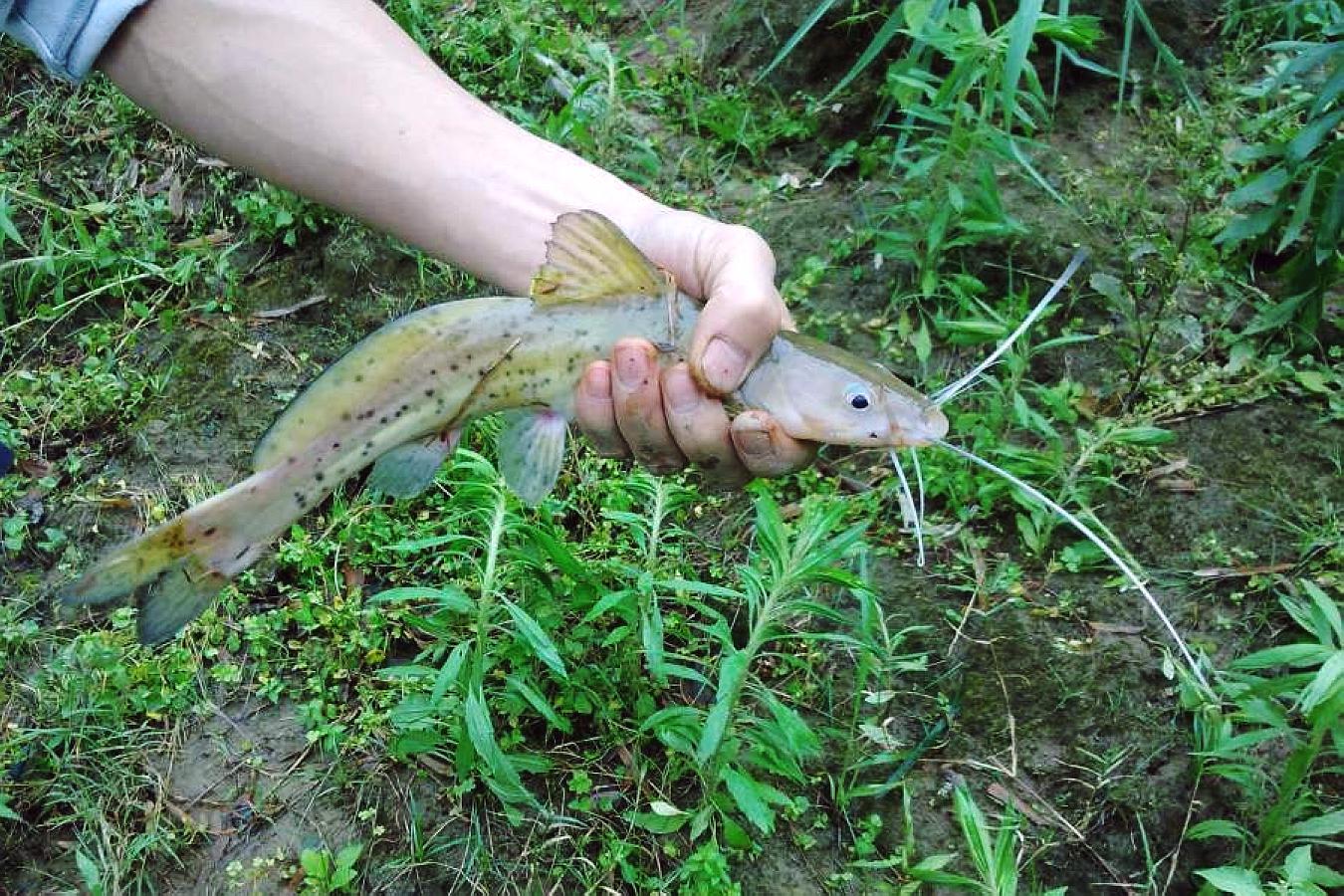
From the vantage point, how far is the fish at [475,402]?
82.0 inches

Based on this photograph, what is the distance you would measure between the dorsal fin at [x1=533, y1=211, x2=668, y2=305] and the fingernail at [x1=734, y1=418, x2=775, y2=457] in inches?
12.2

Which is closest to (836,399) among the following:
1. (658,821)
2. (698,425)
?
(698,425)

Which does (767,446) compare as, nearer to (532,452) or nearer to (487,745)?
(532,452)

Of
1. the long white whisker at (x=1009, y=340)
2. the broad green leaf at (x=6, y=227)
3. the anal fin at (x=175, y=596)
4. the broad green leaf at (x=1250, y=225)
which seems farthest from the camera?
the broad green leaf at (x=6, y=227)

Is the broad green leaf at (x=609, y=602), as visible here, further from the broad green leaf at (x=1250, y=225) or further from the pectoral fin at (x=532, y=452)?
the broad green leaf at (x=1250, y=225)

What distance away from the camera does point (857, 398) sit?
2174mm

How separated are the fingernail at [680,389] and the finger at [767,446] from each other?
9 centimetres

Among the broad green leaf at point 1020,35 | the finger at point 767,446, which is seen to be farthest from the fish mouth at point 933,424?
the broad green leaf at point 1020,35

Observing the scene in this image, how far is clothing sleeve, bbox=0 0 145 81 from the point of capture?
7.63 feet

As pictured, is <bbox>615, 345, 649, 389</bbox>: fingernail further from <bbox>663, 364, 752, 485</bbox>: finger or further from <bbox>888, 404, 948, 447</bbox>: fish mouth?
<bbox>888, 404, 948, 447</bbox>: fish mouth

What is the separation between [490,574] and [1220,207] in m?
2.88

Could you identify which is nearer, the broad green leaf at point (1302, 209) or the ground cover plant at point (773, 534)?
the ground cover plant at point (773, 534)

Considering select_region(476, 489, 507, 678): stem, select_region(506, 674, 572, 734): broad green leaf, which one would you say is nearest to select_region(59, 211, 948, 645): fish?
select_region(476, 489, 507, 678): stem

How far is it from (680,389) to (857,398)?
33cm
